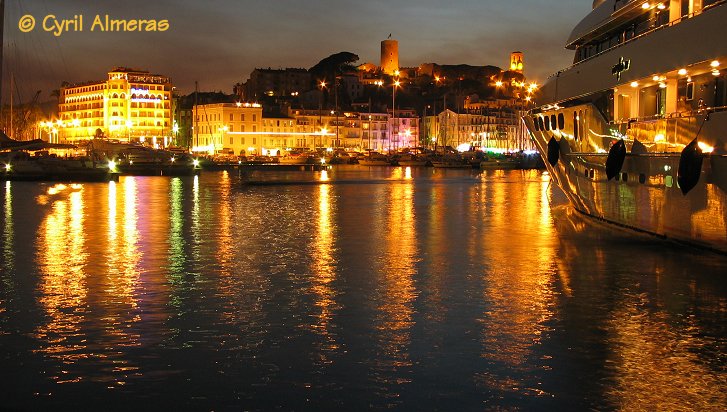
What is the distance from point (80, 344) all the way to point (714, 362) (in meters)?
7.60

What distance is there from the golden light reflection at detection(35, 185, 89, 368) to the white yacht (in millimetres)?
11966

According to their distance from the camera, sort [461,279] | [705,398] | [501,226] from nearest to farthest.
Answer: [705,398]
[461,279]
[501,226]

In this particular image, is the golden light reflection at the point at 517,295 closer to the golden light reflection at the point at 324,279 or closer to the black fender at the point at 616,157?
the golden light reflection at the point at 324,279

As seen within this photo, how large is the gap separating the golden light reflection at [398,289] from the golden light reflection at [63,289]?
3.73 m

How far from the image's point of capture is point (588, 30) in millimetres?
26328

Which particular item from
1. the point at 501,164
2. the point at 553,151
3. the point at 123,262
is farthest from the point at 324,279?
the point at 501,164

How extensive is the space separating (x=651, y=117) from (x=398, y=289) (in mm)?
8495

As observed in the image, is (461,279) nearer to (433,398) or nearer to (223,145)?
(433,398)

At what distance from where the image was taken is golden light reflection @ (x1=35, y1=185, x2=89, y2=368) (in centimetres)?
1074

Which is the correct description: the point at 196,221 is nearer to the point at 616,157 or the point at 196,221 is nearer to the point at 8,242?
the point at 8,242

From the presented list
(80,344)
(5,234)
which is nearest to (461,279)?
(80,344)

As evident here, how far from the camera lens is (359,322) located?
12.3 m

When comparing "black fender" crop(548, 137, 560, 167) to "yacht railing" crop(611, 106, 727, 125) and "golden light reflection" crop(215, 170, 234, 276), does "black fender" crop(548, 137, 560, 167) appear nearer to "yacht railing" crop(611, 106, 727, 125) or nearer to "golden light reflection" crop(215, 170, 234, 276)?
"yacht railing" crop(611, 106, 727, 125)

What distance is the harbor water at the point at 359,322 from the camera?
Result: 891 centimetres
